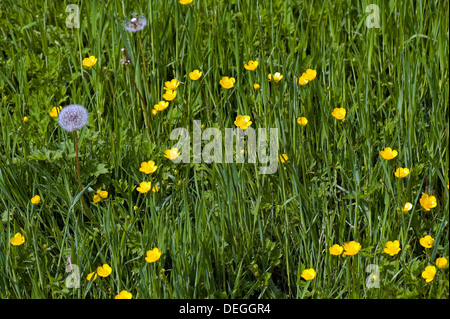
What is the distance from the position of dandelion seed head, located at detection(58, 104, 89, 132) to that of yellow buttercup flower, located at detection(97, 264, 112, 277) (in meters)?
0.56

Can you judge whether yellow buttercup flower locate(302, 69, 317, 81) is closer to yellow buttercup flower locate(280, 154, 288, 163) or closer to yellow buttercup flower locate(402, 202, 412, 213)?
yellow buttercup flower locate(280, 154, 288, 163)

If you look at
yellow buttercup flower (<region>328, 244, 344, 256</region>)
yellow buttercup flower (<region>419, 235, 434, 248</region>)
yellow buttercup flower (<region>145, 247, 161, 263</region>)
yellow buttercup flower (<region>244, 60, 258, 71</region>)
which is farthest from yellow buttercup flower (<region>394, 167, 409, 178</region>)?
yellow buttercup flower (<region>145, 247, 161, 263</region>)

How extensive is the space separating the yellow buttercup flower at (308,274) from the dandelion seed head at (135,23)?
4.23ft

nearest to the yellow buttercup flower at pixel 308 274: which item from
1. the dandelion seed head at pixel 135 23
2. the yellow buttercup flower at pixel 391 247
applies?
the yellow buttercup flower at pixel 391 247

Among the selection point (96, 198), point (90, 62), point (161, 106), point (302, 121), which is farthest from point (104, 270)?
point (90, 62)

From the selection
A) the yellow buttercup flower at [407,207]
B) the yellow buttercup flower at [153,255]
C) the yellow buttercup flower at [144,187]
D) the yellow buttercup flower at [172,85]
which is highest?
the yellow buttercup flower at [172,85]

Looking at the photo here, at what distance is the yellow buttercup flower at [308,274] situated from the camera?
1888mm

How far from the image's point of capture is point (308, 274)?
1901mm

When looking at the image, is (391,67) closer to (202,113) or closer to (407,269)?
(202,113)

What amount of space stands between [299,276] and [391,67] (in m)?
1.19

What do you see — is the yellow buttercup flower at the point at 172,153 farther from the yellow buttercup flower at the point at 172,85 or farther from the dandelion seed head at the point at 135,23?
the dandelion seed head at the point at 135,23

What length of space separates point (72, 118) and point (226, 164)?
2.10ft

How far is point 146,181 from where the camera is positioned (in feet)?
7.47

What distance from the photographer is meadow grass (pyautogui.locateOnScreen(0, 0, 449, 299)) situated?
1.95m
